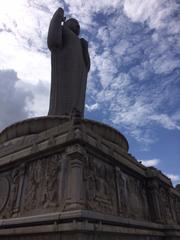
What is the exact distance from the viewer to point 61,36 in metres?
14.6

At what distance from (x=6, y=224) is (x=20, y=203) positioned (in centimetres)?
67

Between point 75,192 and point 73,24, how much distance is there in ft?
44.3

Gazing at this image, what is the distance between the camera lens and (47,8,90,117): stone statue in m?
13.9

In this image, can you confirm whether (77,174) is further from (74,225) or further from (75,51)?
(75,51)

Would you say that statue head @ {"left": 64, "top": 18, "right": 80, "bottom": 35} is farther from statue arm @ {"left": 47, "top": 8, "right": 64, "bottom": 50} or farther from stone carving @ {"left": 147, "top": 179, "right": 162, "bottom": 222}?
stone carving @ {"left": 147, "top": 179, "right": 162, "bottom": 222}

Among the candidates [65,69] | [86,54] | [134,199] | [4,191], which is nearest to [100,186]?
[134,199]

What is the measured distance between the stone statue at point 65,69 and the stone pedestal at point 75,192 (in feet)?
18.3

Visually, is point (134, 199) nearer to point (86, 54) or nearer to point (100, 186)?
point (100, 186)

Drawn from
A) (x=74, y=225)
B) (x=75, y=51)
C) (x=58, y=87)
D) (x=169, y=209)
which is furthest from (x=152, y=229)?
(x=75, y=51)

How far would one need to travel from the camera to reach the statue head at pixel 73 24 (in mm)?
16125

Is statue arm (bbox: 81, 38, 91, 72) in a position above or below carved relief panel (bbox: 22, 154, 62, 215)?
above

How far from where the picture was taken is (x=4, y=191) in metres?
7.93

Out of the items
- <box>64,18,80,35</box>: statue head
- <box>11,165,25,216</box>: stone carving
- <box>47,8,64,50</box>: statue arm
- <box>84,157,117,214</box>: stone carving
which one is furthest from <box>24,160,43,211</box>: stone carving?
<box>64,18,80,35</box>: statue head

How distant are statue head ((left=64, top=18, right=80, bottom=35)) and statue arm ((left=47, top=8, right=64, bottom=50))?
4.78ft
